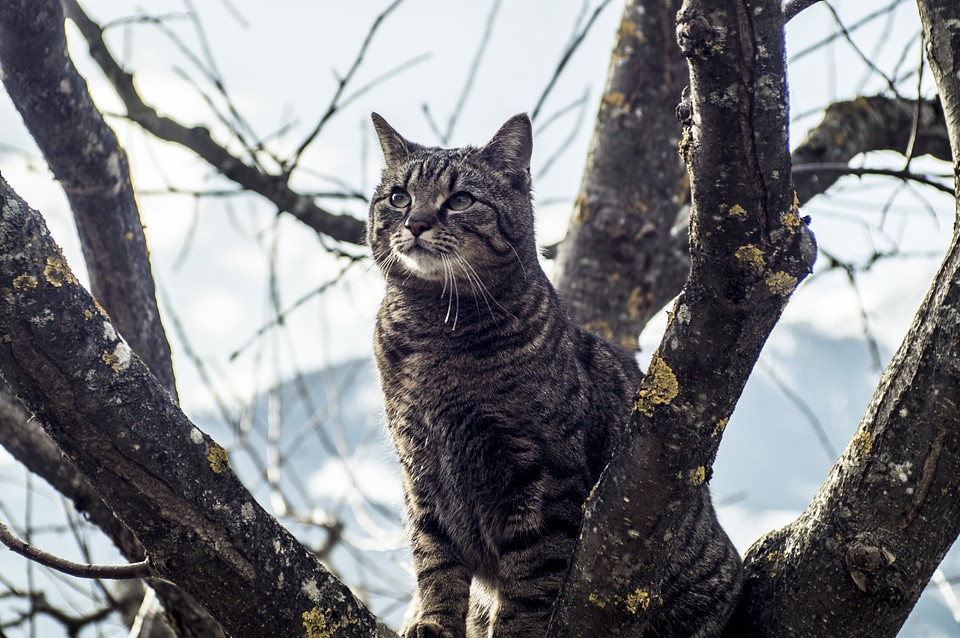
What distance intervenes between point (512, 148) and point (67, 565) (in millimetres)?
2295

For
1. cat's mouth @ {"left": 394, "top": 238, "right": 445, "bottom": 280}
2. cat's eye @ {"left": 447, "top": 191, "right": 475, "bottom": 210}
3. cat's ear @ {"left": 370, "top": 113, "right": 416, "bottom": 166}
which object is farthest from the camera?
cat's ear @ {"left": 370, "top": 113, "right": 416, "bottom": 166}

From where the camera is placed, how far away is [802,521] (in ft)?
7.64

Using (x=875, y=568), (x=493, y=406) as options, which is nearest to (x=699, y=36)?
(x=875, y=568)

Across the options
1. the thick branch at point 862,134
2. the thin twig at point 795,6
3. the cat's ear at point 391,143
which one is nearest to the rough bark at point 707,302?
the thin twig at point 795,6

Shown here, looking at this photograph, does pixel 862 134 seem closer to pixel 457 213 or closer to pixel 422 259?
pixel 457 213

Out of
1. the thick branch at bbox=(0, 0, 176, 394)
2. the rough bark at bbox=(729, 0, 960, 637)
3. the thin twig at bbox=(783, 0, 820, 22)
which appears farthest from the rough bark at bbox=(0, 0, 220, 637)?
the thin twig at bbox=(783, 0, 820, 22)

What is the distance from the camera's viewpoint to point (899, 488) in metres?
2.07

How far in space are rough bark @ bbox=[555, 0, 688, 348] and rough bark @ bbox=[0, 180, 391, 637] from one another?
2440 millimetres

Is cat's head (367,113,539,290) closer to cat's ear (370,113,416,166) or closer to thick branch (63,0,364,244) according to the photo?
cat's ear (370,113,416,166)

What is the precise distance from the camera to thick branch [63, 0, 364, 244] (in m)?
3.96

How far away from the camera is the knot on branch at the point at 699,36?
1.73 metres

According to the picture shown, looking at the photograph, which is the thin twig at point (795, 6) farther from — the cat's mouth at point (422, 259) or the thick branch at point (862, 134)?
the thick branch at point (862, 134)

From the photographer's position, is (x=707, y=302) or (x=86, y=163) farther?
(x=86, y=163)

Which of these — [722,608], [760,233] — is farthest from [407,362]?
[760,233]
